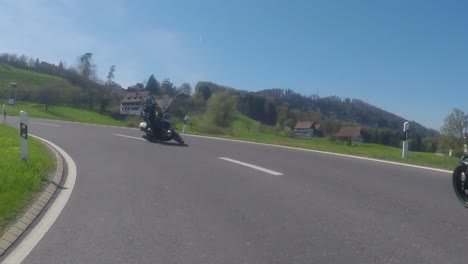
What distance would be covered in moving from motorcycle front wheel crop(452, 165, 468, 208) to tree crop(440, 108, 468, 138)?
82.4 ft

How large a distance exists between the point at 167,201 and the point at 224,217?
4.50 feet

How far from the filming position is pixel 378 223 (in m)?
5.73

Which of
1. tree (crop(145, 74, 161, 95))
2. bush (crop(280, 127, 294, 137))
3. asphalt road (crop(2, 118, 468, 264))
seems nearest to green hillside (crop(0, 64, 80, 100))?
tree (crop(145, 74, 161, 95))

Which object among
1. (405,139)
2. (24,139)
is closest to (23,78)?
(24,139)

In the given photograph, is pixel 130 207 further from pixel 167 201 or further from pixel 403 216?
pixel 403 216

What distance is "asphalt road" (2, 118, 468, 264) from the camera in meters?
4.75

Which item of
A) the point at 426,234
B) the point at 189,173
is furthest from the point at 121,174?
the point at 426,234

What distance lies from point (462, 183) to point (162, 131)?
14.0m

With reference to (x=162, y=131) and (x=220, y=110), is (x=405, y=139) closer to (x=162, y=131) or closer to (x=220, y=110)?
(x=162, y=131)

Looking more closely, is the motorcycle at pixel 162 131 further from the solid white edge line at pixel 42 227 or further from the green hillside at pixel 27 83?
the green hillside at pixel 27 83

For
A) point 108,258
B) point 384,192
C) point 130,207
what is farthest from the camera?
point 384,192

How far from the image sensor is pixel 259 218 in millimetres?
6113

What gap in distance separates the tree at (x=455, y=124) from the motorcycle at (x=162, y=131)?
60.5ft

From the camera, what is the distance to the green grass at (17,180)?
6355 mm
